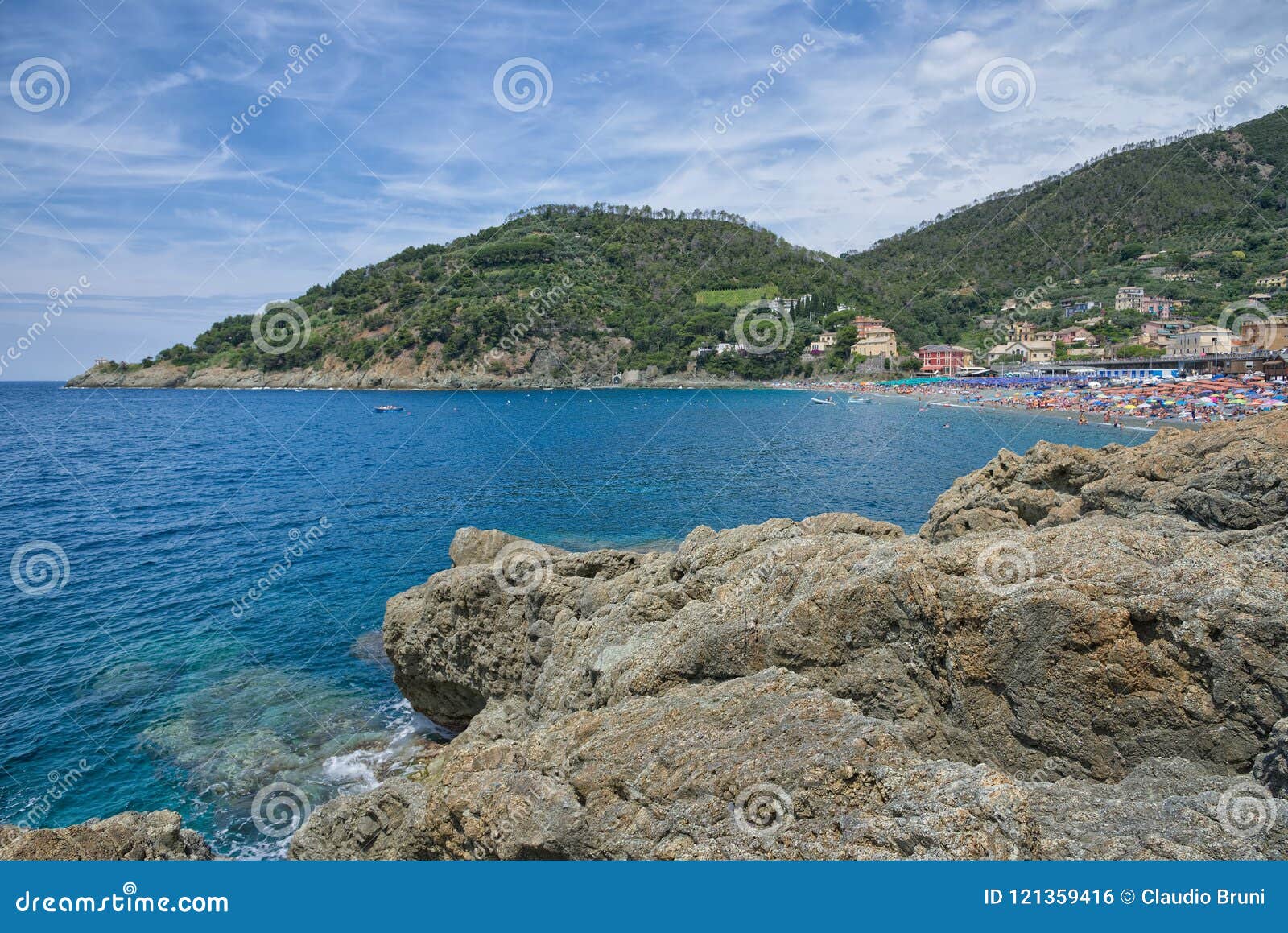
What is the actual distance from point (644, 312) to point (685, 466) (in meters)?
134

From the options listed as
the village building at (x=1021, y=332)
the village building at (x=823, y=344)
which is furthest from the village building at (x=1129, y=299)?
the village building at (x=823, y=344)

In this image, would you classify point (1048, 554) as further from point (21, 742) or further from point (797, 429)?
point (797, 429)

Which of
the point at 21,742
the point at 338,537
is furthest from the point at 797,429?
the point at 21,742

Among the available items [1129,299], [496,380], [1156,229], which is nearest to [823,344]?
[1129,299]

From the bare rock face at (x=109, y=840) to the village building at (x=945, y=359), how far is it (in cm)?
14948

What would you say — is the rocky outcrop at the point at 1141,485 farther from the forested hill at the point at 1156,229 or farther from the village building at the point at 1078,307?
the village building at the point at 1078,307

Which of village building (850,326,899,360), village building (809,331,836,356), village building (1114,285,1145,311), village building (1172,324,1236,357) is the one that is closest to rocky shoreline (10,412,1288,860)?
village building (1172,324,1236,357)

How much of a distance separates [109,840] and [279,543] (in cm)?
3067

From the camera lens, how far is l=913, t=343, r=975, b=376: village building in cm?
14225

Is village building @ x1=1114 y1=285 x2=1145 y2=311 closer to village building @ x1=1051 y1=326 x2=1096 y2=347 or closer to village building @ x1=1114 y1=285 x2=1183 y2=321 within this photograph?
village building @ x1=1114 y1=285 x2=1183 y2=321

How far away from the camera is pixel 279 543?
3659 centimetres

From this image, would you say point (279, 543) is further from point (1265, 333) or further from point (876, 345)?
point (876, 345)

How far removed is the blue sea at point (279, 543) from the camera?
17344 millimetres

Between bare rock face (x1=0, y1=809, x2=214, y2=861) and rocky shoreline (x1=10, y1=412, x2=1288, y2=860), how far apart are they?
0.50ft
